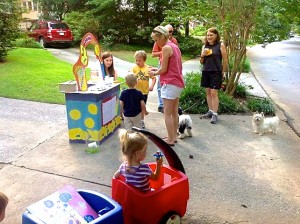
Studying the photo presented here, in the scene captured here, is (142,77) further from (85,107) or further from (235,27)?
(235,27)

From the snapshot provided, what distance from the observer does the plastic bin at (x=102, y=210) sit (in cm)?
253

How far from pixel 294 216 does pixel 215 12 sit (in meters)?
5.36

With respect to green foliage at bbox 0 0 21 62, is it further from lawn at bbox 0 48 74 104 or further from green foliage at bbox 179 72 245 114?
green foliage at bbox 179 72 245 114

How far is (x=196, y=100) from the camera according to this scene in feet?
24.0

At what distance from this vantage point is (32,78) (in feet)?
33.3

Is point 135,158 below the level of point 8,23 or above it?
below

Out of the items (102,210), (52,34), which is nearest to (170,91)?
(102,210)

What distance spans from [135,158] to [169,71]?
7.00ft

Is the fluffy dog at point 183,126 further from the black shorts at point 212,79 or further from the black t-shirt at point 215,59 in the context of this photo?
the black t-shirt at point 215,59

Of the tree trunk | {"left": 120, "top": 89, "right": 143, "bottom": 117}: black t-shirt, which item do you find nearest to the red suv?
the tree trunk

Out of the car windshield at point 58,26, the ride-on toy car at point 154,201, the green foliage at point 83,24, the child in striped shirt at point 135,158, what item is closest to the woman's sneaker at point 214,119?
the ride-on toy car at point 154,201

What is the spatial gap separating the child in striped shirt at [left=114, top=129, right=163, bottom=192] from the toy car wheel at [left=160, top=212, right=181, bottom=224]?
295 millimetres

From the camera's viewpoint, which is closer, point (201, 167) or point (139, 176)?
point (139, 176)

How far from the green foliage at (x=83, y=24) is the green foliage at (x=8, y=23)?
24.3 ft
